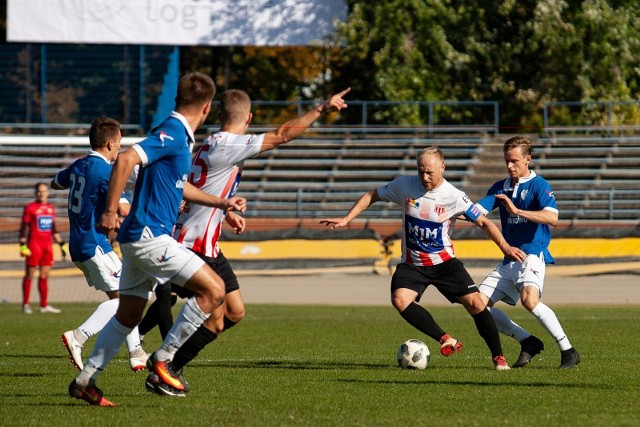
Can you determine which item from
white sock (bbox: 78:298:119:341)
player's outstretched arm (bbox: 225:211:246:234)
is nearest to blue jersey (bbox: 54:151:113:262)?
white sock (bbox: 78:298:119:341)

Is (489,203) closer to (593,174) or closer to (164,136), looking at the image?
(164,136)

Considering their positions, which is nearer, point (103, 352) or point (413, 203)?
point (103, 352)

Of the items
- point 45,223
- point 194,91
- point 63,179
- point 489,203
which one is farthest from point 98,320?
point 45,223

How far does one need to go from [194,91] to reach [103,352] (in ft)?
5.70

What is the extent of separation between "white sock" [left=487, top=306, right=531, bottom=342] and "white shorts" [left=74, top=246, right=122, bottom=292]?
10.6 feet

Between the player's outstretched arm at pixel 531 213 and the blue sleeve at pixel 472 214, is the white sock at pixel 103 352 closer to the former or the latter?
the blue sleeve at pixel 472 214

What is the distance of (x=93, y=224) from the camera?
32.0ft

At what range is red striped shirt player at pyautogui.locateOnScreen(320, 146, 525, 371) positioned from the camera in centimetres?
980

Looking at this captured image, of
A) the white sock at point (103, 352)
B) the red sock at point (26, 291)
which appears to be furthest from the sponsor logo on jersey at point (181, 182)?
the red sock at point (26, 291)

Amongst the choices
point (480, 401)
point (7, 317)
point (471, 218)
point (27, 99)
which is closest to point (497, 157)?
point (27, 99)

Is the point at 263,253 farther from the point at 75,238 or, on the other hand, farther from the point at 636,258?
the point at 75,238

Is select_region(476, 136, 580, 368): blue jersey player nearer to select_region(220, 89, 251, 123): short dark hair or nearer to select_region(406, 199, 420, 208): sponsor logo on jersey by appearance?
select_region(406, 199, 420, 208): sponsor logo on jersey

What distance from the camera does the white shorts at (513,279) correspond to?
10109mm

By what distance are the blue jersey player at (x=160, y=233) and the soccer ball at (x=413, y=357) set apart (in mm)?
2699
